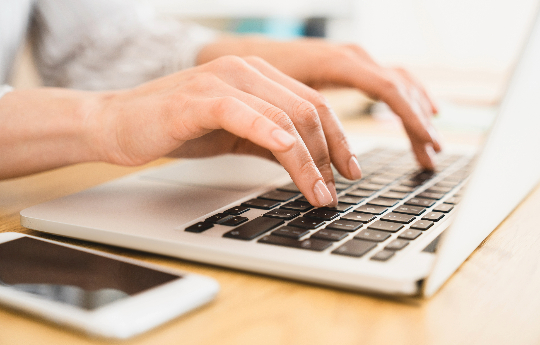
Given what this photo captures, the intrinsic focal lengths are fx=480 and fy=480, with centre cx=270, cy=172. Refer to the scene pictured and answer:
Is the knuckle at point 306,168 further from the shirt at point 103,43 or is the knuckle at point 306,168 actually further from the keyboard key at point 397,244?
the shirt at point 103,43

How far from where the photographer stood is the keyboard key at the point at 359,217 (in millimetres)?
375

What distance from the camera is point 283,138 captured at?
0.39 meters

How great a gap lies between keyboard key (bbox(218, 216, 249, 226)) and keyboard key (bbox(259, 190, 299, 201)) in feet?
0.22

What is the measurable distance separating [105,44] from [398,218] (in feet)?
2.43

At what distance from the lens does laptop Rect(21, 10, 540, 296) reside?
0.92 ft

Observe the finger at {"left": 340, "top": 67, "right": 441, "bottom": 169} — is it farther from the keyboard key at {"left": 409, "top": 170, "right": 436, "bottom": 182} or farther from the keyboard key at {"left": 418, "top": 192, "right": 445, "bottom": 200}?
the keyboard key at {"left": 418, "top": 192, "right": 445, "bottom": 200}

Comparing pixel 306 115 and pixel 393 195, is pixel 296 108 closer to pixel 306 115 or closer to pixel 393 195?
pixel 306 115

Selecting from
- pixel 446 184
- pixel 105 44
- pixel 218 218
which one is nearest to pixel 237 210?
pixel 218 218

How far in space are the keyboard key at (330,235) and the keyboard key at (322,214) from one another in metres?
0.04

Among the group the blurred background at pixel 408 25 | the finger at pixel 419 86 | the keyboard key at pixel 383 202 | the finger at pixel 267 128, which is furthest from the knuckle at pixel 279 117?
the blurred background at pixel 408 25

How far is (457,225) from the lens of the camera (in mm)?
273

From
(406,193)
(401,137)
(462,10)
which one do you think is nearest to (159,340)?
(406,193)

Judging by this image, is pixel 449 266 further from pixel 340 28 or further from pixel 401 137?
pixel 340 28

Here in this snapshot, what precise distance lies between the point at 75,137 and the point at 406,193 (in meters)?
0.35
